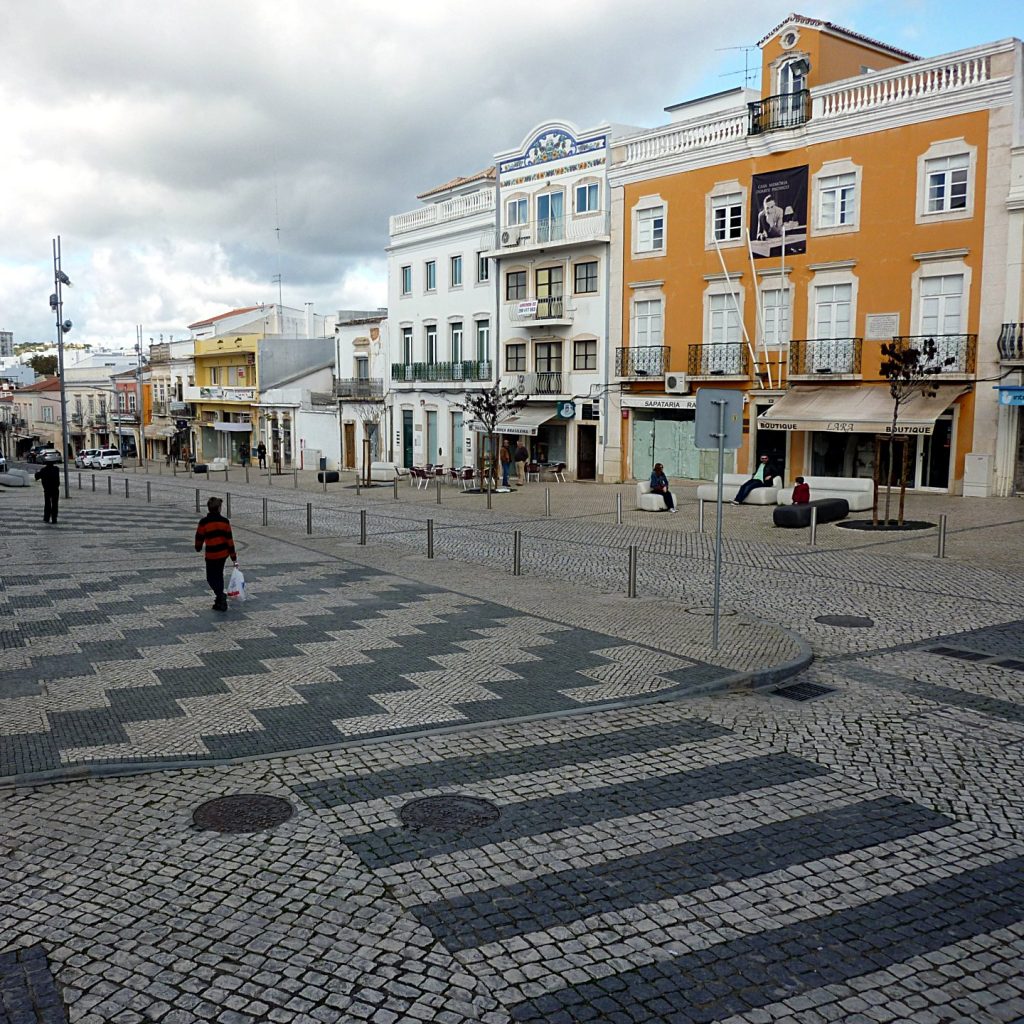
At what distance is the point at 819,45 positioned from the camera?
3056 cm

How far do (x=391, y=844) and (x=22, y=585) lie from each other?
35.9 feet

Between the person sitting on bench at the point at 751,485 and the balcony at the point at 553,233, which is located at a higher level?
the balcony at the point at 553,233

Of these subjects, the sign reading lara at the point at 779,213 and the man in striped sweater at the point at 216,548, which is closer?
the man in striped sweater at the point at 216,548

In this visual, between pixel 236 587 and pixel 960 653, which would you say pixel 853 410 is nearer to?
pixel 960 653

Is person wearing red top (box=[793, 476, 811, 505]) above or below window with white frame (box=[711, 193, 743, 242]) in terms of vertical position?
below

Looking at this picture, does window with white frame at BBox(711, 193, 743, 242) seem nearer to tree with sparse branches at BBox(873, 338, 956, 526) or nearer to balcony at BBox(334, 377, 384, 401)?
tree with sparse branches at BBox(873, 338, 956, 526)

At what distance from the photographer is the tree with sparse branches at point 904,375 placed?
71.4ft

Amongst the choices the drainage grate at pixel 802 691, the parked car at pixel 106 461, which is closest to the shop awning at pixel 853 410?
the drainage grate at pixel 802 691

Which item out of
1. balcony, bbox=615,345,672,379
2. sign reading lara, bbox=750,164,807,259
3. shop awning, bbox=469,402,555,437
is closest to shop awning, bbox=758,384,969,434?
sign reading lara, bbox=750,164,807,259

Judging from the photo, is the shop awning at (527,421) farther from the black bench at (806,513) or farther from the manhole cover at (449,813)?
the manhole cover at (449,813)

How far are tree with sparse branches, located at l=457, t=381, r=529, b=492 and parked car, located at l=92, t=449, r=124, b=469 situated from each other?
3341 centimetres

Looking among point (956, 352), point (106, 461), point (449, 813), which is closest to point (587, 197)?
point (956, 352)

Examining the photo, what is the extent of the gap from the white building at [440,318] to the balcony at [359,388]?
1246mm

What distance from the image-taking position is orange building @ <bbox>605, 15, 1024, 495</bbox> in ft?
87.7
